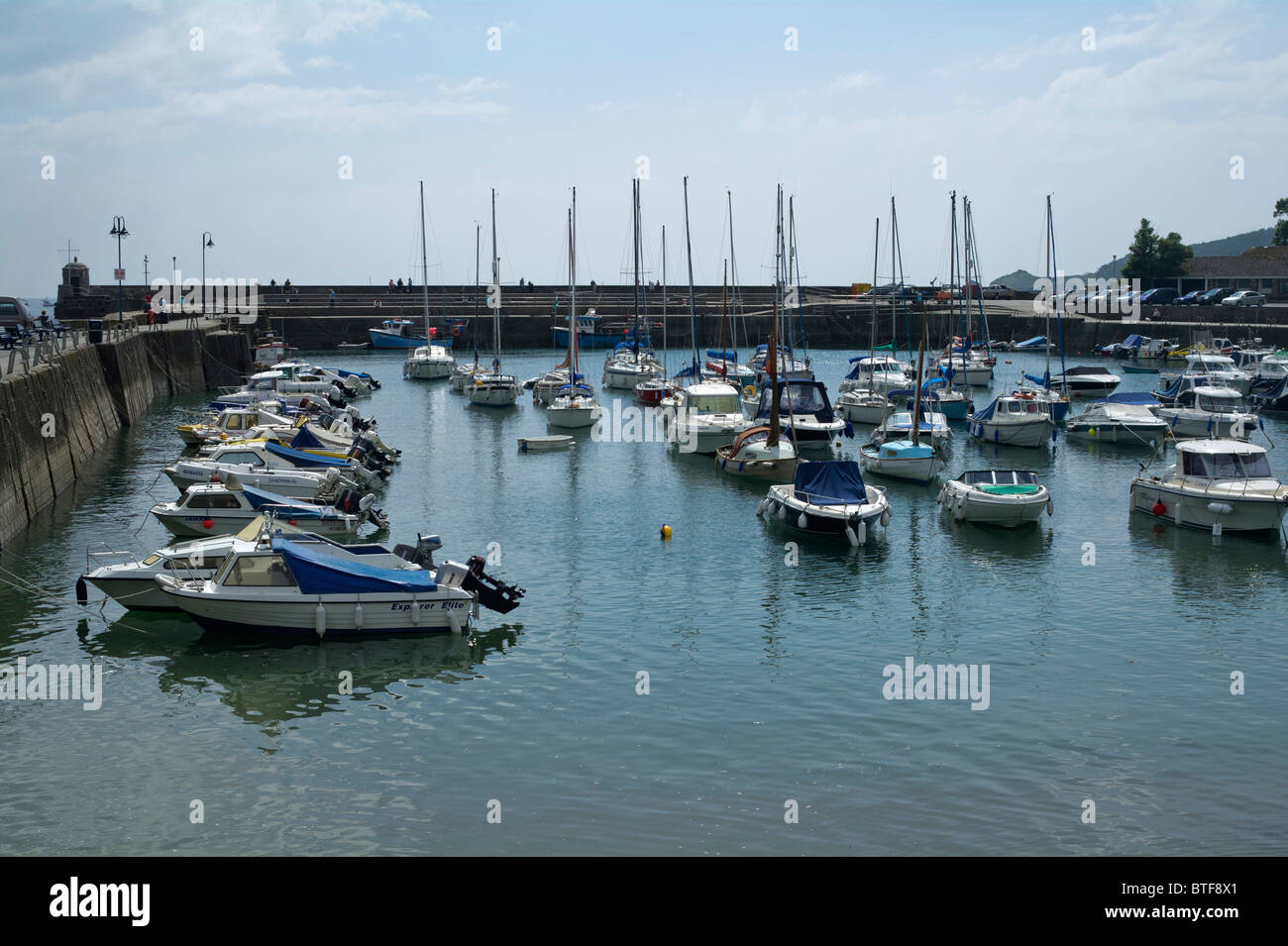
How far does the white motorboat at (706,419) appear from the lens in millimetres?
50594

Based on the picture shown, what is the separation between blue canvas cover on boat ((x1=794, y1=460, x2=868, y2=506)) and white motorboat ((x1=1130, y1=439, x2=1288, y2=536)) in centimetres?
917

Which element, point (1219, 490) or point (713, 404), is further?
point (713, 404)

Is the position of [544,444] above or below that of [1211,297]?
below

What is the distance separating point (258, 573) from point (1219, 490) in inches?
1048

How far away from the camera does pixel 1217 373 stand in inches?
2621

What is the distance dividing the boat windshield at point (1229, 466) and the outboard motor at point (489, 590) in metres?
21.7

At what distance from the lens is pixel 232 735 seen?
20.8m

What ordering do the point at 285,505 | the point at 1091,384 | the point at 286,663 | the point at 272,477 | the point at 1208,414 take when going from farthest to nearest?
the point at 1091,384, the point at 1208,414, the point at 272,477, the point at 285,505, the point at 286,663

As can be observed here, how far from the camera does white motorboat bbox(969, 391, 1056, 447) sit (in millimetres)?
52344

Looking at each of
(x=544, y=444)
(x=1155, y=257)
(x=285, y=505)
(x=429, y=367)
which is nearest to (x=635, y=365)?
(x=429, y=367)

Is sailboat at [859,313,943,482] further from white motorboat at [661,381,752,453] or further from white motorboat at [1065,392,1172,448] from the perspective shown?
white motorboat at [1065,392,1172,448]

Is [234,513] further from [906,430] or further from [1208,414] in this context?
[1208,414]

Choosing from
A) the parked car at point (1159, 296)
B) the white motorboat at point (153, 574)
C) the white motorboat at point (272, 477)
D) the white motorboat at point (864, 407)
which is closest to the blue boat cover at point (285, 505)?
the white motorboat at point (272, 477)

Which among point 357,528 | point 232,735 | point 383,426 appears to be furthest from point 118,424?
point 232,735
